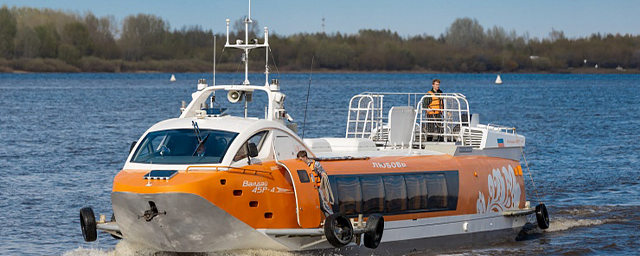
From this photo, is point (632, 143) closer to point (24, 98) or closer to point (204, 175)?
point (204, 175)

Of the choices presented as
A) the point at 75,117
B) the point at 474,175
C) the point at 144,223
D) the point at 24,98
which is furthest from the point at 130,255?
the point at 24,98

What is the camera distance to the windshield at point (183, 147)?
694 inches

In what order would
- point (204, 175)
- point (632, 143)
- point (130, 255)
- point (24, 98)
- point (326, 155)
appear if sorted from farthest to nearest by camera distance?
point (24, 98) < point (632, 143) < point (326, 155) < point (130, 255) < point (204, 175)

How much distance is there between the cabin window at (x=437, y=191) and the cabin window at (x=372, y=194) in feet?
4.67

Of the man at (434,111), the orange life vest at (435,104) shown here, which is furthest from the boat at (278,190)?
the orange life vest at (435,104)

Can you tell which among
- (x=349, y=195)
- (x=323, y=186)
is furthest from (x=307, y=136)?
(x=323, y=186)

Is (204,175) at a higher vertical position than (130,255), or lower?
higher

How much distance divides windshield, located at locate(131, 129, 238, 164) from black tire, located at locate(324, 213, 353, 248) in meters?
2.19

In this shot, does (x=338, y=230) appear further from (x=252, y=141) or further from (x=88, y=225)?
(x=88, y=225)

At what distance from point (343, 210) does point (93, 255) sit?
17.1 ft

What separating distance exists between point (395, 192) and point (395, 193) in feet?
0.06

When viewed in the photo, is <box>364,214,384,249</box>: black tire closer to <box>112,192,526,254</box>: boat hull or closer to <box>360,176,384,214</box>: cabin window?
<box>112,192,526,254</box>: boat hull

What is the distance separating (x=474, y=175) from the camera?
22078 millimetres

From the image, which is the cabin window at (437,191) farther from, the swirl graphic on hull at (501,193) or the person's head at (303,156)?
the person's head at (303,156)
